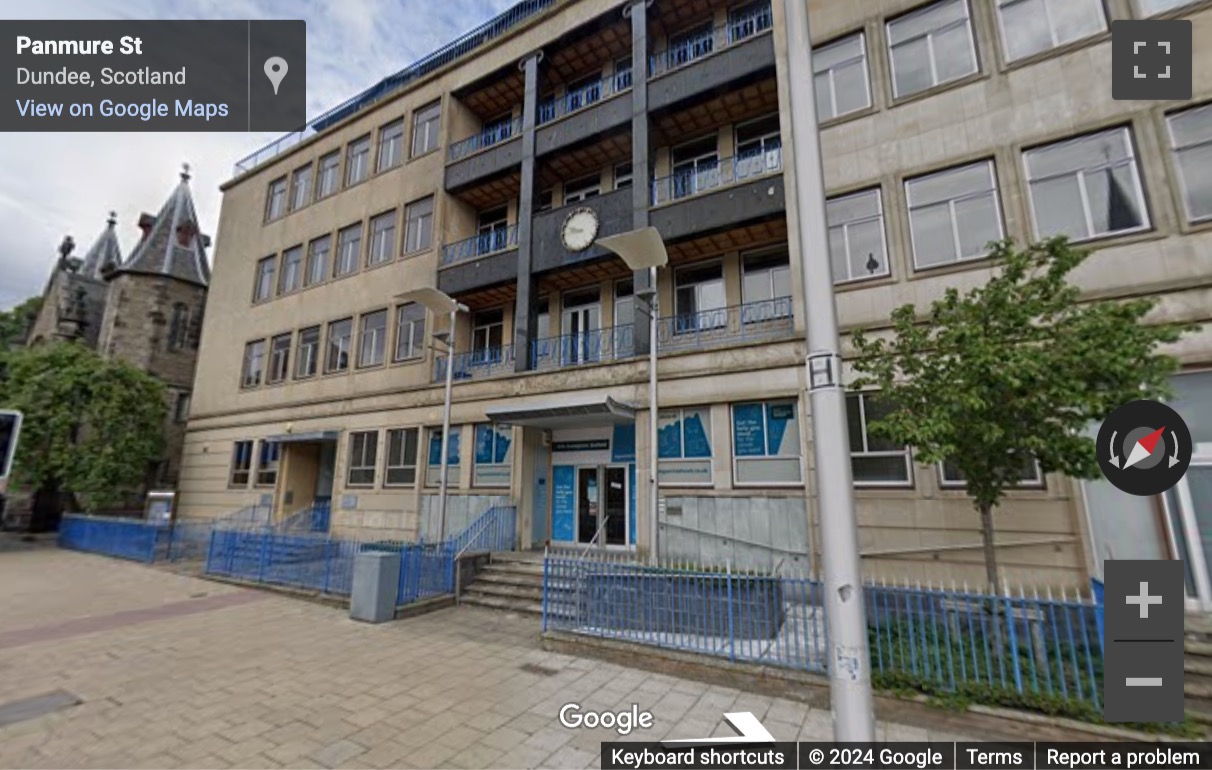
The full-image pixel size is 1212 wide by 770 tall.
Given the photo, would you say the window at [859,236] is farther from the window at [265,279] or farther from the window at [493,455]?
the window at [265,279]

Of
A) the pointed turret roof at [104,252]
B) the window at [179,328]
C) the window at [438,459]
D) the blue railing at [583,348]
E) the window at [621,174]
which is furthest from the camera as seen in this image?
the pointed turret roof at [104,252]

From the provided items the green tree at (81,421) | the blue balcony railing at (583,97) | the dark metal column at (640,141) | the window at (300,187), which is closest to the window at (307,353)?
the window at (300,187)

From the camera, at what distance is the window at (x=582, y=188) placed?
16516 mm

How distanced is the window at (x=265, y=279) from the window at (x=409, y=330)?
863 centimetres

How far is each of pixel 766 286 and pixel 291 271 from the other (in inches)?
776

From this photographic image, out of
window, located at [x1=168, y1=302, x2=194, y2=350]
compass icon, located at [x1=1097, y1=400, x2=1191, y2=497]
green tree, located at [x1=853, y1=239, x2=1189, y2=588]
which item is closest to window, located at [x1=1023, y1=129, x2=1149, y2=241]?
green tree, located at [x1=853, y1=239, x2=1189, y2=588]

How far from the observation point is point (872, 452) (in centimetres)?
1012

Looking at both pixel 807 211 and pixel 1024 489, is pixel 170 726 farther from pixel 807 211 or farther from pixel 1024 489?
pixel 1024 489

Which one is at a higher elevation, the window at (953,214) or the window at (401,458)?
the window at (953,214)

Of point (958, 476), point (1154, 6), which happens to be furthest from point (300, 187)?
point (1154, 6)

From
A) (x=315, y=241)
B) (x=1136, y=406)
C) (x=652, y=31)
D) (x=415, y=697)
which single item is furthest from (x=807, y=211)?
(x=315, y=241)

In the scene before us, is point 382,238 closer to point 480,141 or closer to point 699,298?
point 480,141

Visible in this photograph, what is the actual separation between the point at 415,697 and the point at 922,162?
12.6m

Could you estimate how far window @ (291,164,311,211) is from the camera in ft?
74.1
